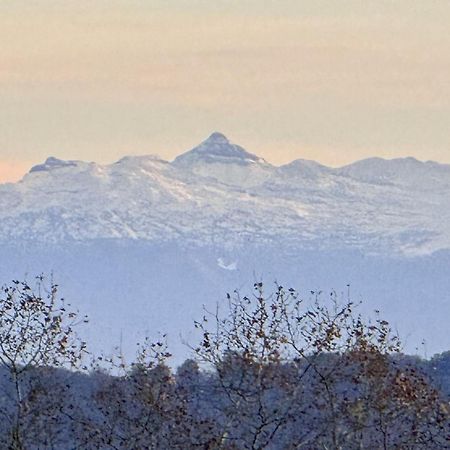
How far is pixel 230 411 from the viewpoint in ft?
156

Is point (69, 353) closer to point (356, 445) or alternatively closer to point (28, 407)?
point (28, 407)

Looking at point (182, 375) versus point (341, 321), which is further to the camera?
point (182, 375)

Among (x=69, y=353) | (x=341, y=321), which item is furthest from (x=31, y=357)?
(x=341, y=321)

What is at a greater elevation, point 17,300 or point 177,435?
point 17,300

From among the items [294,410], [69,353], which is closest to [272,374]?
[294,410]

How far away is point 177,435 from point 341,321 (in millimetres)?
4505

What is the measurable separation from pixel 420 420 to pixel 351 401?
95.8 inches

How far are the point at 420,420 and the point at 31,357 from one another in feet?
30.8

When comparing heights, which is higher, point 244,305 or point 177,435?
point 244,305

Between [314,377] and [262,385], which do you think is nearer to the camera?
[262,385]

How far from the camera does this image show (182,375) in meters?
51.9

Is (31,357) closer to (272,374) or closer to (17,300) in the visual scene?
(17,300)

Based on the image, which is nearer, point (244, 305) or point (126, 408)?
point (244, 305)

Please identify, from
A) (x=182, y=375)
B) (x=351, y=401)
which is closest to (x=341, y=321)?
(x=351, y=401)
